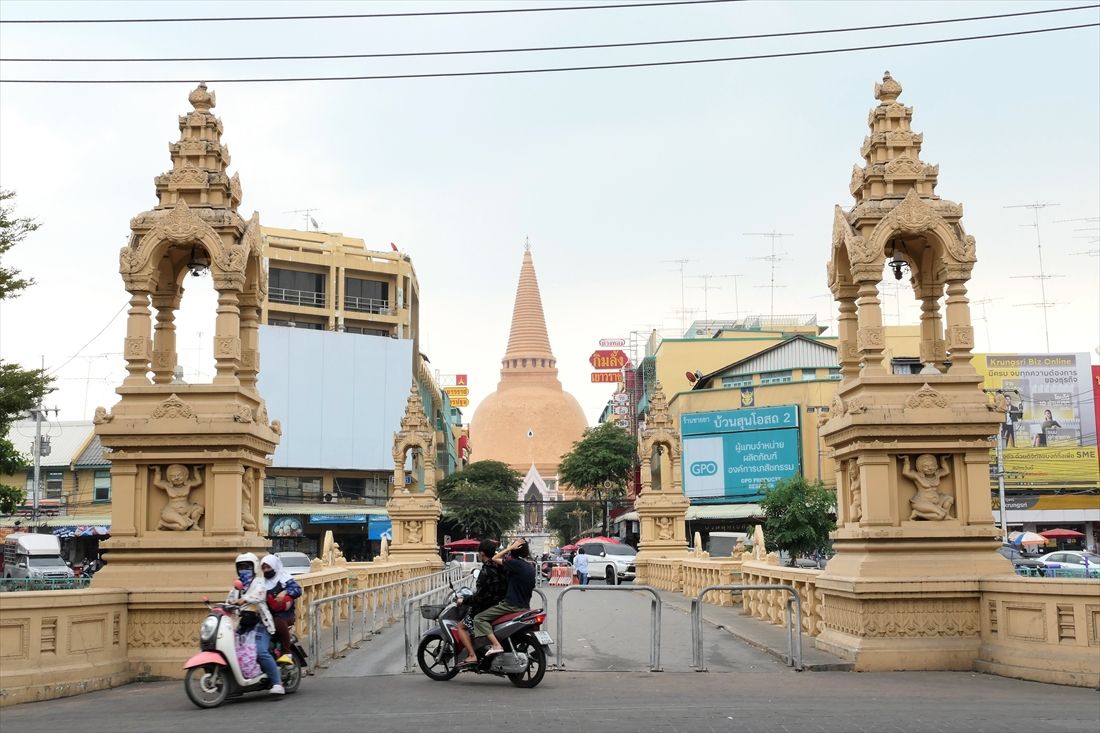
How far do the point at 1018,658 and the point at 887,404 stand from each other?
3.11 meters

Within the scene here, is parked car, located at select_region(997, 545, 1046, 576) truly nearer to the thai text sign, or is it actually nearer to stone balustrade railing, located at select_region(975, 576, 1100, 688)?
stone balustrade railing, located at select_region(975, 576, 1100, 688)

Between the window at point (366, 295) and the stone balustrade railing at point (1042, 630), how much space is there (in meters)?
61.0

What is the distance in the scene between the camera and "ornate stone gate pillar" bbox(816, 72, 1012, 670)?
42.4 ft

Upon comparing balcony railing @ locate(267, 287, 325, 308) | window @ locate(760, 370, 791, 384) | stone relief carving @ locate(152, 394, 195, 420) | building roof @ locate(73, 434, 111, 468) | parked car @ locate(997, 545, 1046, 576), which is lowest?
parked car @ locate(997, 545, 1046, 576)

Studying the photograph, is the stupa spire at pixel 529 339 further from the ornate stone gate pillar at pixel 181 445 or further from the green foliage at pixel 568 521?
the ornate stone gate pillar at pixel 181 445

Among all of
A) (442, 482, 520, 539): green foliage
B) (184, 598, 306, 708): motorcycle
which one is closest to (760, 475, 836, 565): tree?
(442, 482, 520, 539): green foliage

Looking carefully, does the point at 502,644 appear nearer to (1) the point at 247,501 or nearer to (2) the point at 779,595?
(1) the point at 247,501

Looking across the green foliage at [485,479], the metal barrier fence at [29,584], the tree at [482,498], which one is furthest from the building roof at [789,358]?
the metal barrier fence at [29,584]

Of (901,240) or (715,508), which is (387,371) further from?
(901,240)

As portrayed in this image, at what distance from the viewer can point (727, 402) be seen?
216ft

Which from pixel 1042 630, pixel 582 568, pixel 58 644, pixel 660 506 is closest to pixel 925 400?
pixel 1042 630

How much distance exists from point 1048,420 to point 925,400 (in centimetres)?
5231

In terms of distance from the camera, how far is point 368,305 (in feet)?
236

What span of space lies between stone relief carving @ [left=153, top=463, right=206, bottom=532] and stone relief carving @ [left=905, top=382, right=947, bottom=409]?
26.9ft
